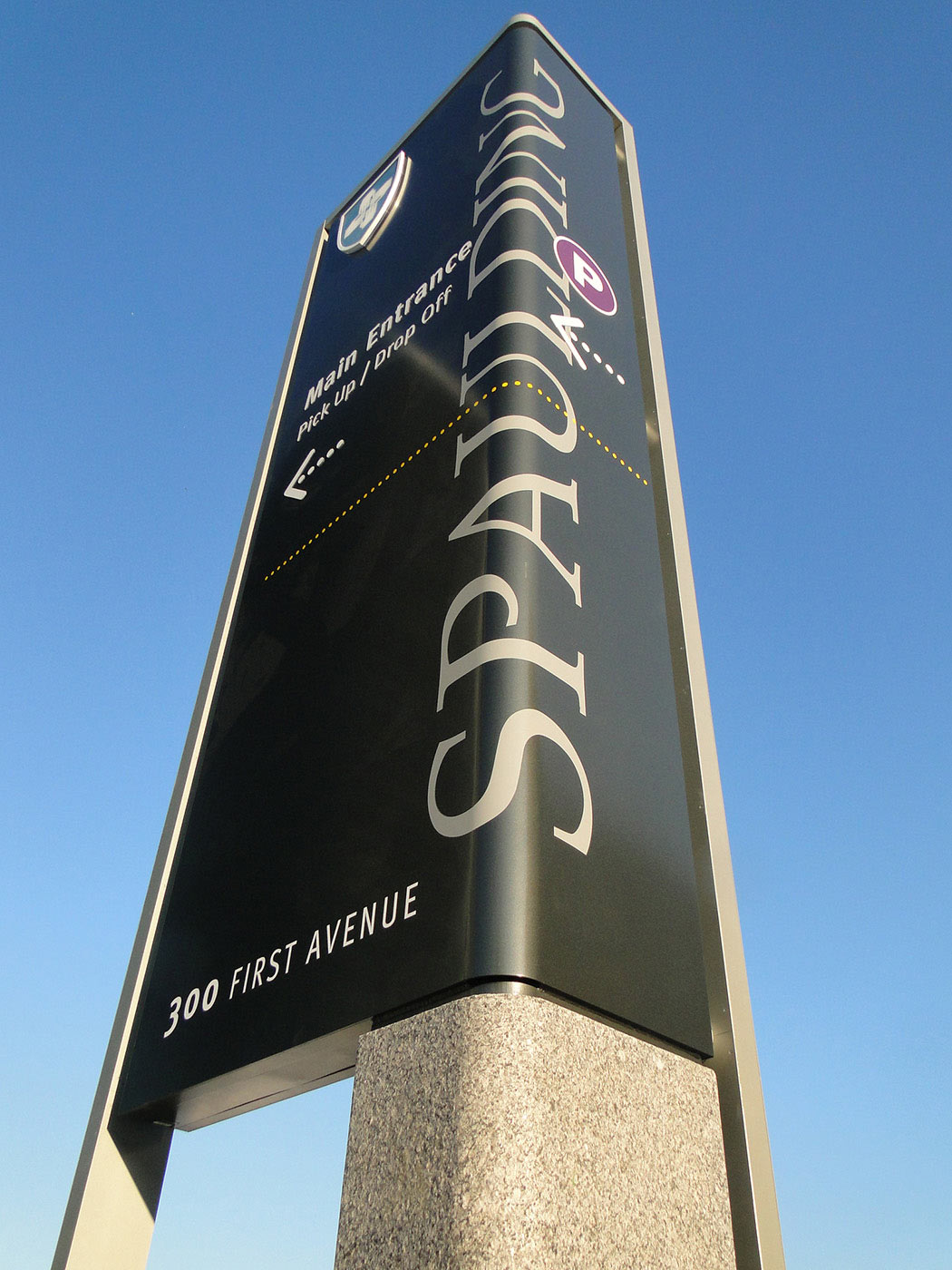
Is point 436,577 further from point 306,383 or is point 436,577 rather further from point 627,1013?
point 306,383

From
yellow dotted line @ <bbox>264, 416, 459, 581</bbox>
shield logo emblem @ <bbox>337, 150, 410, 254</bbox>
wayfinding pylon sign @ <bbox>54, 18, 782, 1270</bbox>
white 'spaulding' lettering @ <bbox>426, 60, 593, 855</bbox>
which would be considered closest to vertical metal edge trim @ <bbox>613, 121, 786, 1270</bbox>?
wayfinding pylon sign @ <bbox>54, 18, 782, 1270</bbox>

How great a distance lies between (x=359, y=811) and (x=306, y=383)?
13.3 feet

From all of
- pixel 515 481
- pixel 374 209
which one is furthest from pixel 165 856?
pixel 374 209

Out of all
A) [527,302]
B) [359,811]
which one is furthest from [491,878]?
[527,302]

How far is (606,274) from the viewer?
19.8 feet

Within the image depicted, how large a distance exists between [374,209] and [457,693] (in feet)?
17.5

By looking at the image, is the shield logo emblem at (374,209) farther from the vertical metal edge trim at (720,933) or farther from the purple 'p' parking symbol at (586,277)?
the vertical metal edge trim at (720,933)

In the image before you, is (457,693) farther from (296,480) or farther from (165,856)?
(296,480)

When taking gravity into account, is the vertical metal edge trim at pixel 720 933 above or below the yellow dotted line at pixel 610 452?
below

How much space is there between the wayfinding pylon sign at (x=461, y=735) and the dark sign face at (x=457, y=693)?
0.02m

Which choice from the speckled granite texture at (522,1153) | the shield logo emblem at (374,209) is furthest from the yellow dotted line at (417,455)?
the shield logo emblem at (374,209)

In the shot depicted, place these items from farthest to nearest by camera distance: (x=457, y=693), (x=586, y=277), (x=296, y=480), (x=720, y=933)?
(x=296, y=480)
(x=586, y=277)
(x=720, y=933)
(x=457, y=693)

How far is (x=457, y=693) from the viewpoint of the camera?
12.0ft

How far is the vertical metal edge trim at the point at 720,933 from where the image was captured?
3266 millimetres
